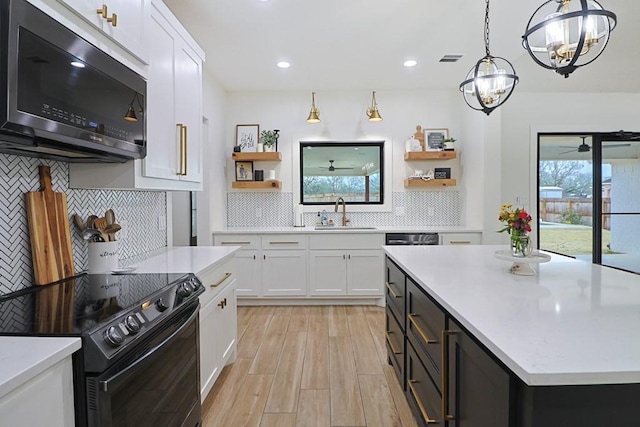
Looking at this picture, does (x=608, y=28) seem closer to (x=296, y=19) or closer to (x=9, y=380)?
(x=296, y=19)

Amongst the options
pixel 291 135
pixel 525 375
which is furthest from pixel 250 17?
pixel 525 375

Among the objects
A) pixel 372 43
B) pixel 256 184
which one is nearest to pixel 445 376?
pixel 372 43

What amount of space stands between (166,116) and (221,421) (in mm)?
1778

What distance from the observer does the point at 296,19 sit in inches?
117

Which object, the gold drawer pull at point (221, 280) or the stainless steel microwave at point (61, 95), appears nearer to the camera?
the stainless steel microwave at point (61, 95)

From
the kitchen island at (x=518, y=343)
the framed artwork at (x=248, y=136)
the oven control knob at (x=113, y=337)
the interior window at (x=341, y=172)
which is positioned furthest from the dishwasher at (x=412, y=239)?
the oven control knob at (x=113, y=337)

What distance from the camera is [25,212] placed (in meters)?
1.64

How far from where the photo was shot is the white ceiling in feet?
9.23

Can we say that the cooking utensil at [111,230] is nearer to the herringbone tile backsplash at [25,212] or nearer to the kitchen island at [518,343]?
the herringbone tile backsplash at [25,212]

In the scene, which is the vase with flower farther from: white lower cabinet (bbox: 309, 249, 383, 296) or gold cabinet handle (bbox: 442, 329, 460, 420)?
white lower cabinet (bbox: 309, 249, 383, 296)

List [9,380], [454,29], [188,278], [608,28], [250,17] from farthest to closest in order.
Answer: [454,29] < [250,17] < [188,278] < [608,28] < [9,380]

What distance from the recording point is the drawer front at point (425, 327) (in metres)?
1.61

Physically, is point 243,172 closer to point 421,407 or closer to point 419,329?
point 419,329

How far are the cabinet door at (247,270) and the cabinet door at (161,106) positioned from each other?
2152mm
